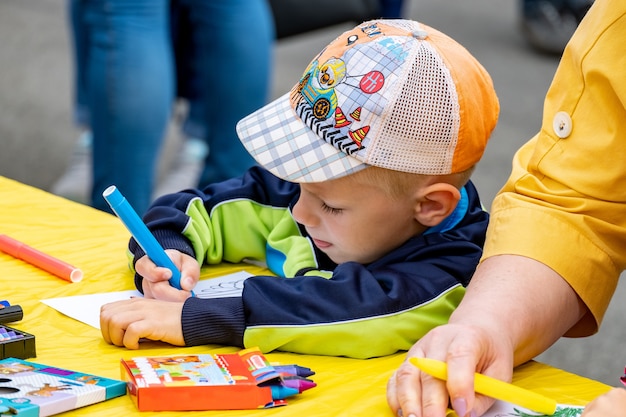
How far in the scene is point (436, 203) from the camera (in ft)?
4.48

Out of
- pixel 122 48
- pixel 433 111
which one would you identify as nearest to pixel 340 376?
pixel 433 111

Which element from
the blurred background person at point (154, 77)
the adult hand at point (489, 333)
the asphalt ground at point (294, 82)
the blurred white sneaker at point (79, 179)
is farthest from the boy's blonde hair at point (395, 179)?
the blurred white sneaker at point (79, 179)

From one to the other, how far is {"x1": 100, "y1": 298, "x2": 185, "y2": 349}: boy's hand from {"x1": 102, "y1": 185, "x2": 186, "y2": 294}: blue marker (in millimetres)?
88

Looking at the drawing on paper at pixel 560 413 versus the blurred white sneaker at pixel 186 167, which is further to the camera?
the blurred white sneaker at pixel 186 167

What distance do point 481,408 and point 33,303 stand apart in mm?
589

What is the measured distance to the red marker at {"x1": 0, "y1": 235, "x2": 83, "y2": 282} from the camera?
1445 mm

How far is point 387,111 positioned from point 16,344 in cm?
49

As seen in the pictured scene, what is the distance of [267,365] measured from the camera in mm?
1118

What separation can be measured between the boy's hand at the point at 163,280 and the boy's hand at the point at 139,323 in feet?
0.24

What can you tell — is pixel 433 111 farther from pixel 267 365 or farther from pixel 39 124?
pixel 39 124

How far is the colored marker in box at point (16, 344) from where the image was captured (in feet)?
3.76

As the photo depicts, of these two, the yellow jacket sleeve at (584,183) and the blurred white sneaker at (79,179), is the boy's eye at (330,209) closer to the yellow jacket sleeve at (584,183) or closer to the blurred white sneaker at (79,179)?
the yellow jacket sleeve at (584,183)

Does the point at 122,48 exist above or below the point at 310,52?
above

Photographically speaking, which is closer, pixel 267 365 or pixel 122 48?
pixel 267 365
